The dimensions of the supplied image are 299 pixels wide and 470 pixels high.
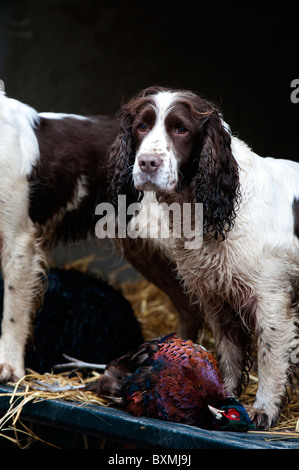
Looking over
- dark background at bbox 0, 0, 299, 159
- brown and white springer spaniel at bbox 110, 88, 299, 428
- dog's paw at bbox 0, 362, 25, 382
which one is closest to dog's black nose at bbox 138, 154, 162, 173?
brown and white springer spaniel at bbox 110, 88, 299, 428

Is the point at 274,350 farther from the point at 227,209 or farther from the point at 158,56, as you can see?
the point at 158,56

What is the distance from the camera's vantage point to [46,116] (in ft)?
13.3

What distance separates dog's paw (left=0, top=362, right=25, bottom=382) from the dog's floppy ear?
1.34 m

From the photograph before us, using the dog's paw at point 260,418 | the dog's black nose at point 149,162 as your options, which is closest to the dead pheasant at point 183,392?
the dog's paw at point 260,418

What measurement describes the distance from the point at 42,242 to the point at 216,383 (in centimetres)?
154

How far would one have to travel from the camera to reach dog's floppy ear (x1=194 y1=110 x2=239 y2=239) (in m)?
2.87

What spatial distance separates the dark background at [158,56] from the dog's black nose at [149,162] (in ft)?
7.99

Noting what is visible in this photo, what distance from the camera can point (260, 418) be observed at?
2.90 m

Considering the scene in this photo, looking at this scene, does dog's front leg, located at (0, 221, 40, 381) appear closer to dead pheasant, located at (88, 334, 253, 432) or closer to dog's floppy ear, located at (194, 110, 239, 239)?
dead pheasant, located at (88, 334, 253, 432)

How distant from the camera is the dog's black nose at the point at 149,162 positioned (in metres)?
2.73
